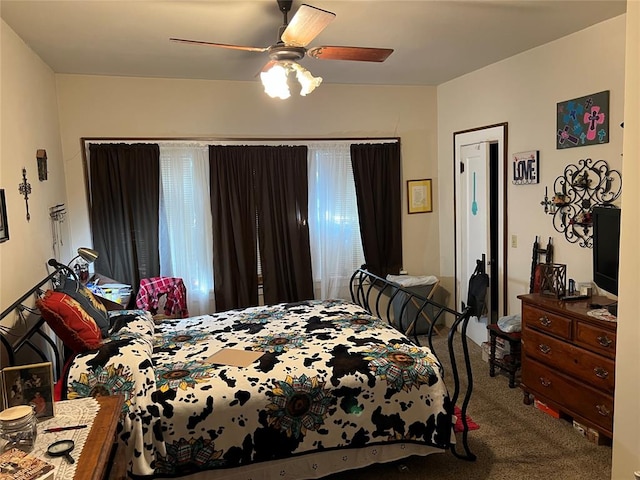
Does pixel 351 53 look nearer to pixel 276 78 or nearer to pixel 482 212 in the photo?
pixel 276 78

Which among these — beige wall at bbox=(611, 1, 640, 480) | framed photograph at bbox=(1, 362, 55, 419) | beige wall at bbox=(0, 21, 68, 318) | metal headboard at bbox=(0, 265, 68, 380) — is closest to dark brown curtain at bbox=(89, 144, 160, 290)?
beige wall at bbox=(0, 21, 68, 318)

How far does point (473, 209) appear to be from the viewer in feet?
14.9

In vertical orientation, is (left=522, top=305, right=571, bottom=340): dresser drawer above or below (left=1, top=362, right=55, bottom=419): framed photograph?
below

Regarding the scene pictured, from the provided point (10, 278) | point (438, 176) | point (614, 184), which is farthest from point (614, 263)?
point (10, 278)

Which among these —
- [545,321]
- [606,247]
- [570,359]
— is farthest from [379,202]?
[570,359]

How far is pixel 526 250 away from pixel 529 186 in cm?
52

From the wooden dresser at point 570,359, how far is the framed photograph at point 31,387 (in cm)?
277

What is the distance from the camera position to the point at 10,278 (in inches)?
102

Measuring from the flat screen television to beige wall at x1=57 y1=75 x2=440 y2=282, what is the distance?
213 centimetres

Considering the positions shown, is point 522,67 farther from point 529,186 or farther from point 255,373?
point 255,373

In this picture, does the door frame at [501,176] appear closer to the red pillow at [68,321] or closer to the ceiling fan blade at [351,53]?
the ceiling fan blade at [351,53]

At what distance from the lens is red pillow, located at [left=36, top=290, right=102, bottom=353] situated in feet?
7.48

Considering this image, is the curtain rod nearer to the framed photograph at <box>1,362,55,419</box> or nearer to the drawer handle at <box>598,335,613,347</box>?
the drawer handle at <box>598,335,613,347</box>

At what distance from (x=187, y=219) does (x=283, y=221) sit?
35.1 inches
